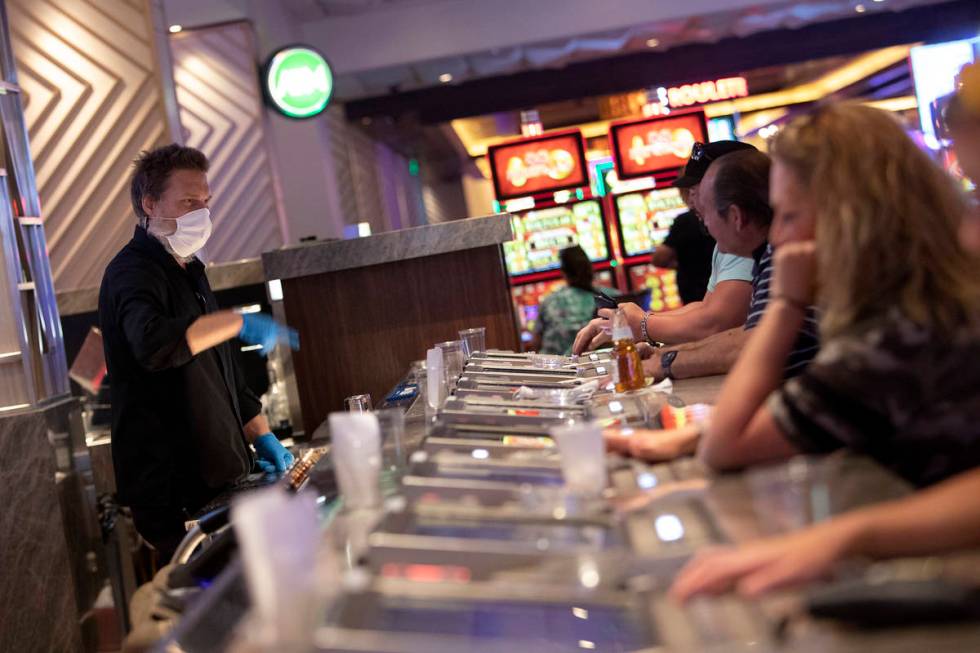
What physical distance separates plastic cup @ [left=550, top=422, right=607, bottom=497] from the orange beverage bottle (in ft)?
4.43

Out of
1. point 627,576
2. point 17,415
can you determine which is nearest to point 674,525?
point 627,576

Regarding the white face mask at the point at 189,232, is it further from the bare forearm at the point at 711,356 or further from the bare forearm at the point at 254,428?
the bare forearm at the point at 711,356

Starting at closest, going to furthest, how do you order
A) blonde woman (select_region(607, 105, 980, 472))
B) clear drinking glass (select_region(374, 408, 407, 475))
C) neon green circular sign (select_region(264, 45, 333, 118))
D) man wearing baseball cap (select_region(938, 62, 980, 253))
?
1. blonde woman (select_region(607, 105, 980, 472))
2. clear drinking glass (select_region(374, 408, 407, 475))
3. man wearing baseball cap (select_region(938, 62, 980, 253))
4. neon green circular sign (select_region(264, 45, 333, 118))

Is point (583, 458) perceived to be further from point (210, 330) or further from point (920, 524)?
point (210, 330)

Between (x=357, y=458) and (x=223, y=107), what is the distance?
6.88 meters

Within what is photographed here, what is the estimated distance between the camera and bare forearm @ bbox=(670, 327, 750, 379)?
3.08 metres

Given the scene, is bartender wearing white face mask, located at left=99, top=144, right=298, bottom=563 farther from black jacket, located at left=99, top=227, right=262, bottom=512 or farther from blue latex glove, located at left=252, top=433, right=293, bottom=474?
blue latex glove, located at left=252, top=433, right=293, bottom=474

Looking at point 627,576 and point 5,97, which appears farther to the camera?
point 5,97

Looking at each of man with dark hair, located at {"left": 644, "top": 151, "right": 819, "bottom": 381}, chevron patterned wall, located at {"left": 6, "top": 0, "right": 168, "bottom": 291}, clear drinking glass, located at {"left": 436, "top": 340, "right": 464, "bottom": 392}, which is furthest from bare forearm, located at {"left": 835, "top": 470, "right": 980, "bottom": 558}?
chevron patterned wall, located at {"left": 6, "top": 0, "right": 168, "bottom": 291}

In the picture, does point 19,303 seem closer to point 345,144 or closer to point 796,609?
point 796,609

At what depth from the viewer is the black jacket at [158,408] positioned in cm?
326

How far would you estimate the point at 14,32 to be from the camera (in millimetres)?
6406

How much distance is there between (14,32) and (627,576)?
20.8 ft

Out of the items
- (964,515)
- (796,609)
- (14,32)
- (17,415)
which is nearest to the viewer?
(796,609)
